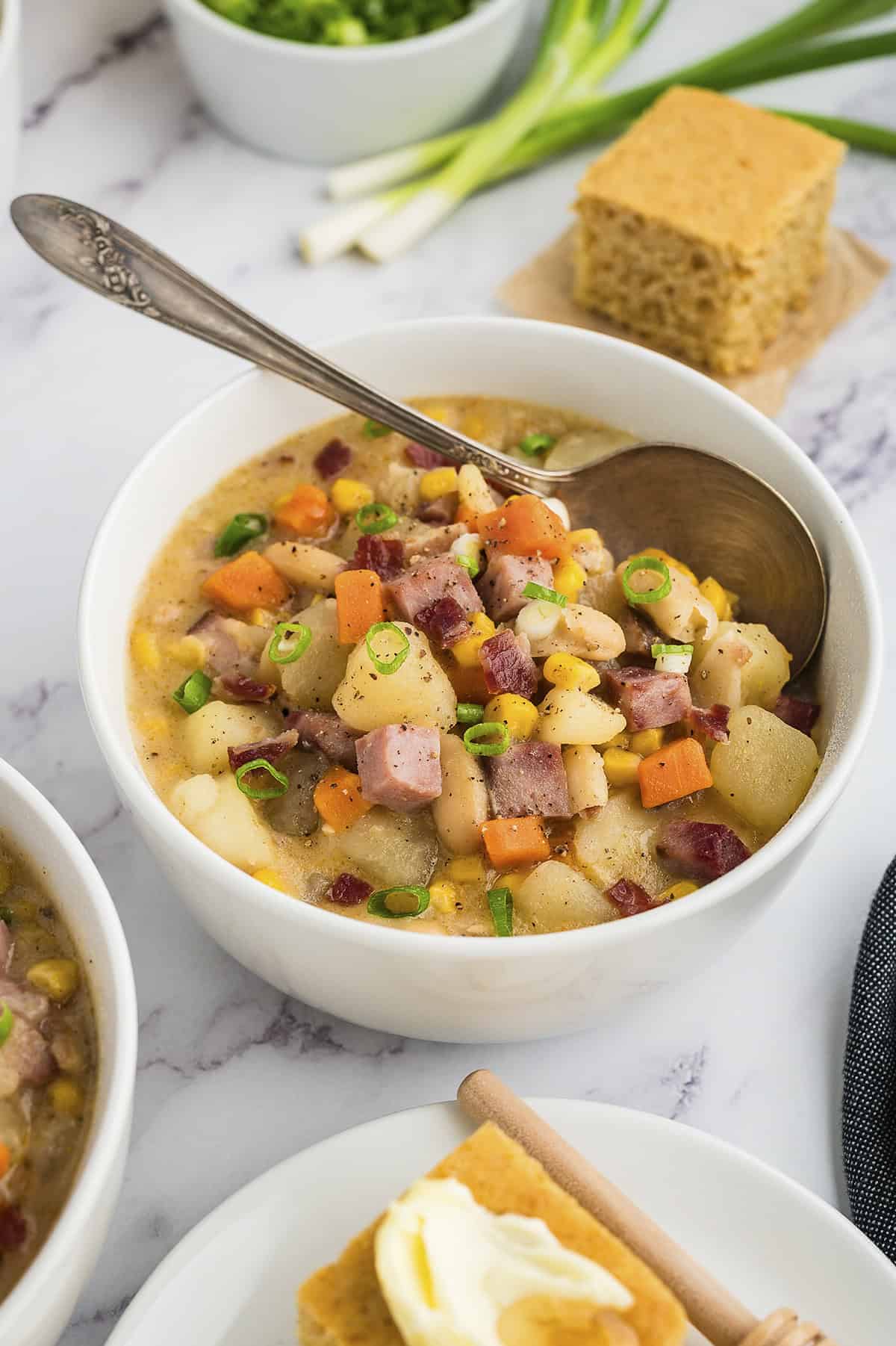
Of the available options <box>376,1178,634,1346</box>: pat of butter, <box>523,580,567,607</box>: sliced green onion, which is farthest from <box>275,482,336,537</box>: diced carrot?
<box>376,1178,634,1346</box>: pat of butter

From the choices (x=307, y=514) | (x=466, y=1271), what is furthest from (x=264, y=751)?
(x=466, y=1271)

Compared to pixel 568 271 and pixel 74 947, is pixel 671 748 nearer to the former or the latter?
pixel 74 947

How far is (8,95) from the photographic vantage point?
3.67 m

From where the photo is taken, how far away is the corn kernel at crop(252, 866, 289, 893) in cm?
246

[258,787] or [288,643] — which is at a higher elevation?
[288,643]

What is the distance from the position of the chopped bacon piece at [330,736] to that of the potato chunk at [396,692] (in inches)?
1.1

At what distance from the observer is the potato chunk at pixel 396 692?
8.48 feet

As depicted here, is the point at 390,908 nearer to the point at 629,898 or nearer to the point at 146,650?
the point at 629,898

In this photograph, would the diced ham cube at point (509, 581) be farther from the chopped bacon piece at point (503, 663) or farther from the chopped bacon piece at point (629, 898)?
the chopped bacon piece at point (629, 898)

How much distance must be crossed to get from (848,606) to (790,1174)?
105 cm

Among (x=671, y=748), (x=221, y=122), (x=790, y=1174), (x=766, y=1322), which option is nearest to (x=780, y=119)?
(x=221, y=122)

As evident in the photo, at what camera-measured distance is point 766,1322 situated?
6.66 feet

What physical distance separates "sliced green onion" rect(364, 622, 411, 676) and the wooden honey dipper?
28.0 inches

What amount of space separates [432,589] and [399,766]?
39 centimetres
